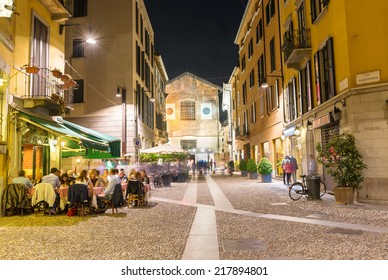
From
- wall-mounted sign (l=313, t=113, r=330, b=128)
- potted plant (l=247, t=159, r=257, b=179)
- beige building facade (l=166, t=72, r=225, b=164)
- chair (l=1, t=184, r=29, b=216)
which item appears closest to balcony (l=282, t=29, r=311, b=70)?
wall-mounted sign (l=313, t=113, r=330, b=128)

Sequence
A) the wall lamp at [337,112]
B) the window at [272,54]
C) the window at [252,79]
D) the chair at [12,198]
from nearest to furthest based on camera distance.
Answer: the chair at [12,198], the wall lamp at [337,112], the window at [272,54], the window at [252,79]

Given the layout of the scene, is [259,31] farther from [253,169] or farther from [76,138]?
[76,138]

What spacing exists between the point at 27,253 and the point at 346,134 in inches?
396

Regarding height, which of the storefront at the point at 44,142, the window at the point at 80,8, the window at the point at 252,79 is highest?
the window at the point at 80,8

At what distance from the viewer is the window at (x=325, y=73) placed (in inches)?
512

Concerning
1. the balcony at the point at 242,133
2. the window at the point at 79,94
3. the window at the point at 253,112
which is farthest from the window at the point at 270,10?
the window at the point at 79,94

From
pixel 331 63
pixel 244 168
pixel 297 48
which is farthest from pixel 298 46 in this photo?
pixel 244 168

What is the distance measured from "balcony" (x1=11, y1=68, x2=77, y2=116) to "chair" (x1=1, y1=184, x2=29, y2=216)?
113 inches

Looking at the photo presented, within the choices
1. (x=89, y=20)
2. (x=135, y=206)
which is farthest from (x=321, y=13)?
(x=89, y=20)

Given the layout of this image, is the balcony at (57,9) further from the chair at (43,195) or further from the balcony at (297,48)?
the balcony at (297,48)

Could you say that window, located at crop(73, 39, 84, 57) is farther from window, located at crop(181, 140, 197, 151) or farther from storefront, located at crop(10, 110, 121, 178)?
window, located at crop(181, 140, 197, 151)

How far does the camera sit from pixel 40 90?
1219 centimetres

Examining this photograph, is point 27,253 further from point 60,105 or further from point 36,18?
point 36,18

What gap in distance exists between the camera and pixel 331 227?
24.1 feet
